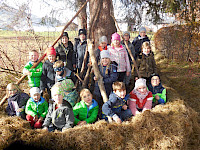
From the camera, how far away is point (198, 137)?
11.6 ft

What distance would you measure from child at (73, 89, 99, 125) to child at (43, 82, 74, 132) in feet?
1.01

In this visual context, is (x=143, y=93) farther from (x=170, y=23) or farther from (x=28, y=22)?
(x=170, y=23)

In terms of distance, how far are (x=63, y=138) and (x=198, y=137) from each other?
2714mm

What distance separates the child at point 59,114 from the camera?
121 inches

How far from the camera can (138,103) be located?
375 cm

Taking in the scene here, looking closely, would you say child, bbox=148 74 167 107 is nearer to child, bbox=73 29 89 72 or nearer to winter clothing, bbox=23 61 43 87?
child, bbox=73 29 89 72

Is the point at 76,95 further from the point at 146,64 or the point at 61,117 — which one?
the point at 146,64

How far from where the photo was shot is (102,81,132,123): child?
323cm

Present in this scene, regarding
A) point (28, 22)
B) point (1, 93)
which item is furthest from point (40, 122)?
point (28, 22)

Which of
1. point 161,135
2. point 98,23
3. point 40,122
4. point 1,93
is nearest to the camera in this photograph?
point 161,135

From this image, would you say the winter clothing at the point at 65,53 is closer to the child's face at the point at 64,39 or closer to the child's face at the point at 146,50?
the child's face at the point at 64,39

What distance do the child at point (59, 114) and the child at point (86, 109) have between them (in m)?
0.31

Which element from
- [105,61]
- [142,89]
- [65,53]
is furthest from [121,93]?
[65,53]

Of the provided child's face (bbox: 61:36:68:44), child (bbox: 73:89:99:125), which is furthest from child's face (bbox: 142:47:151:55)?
child's face (bbox: 61:36:68:44)
